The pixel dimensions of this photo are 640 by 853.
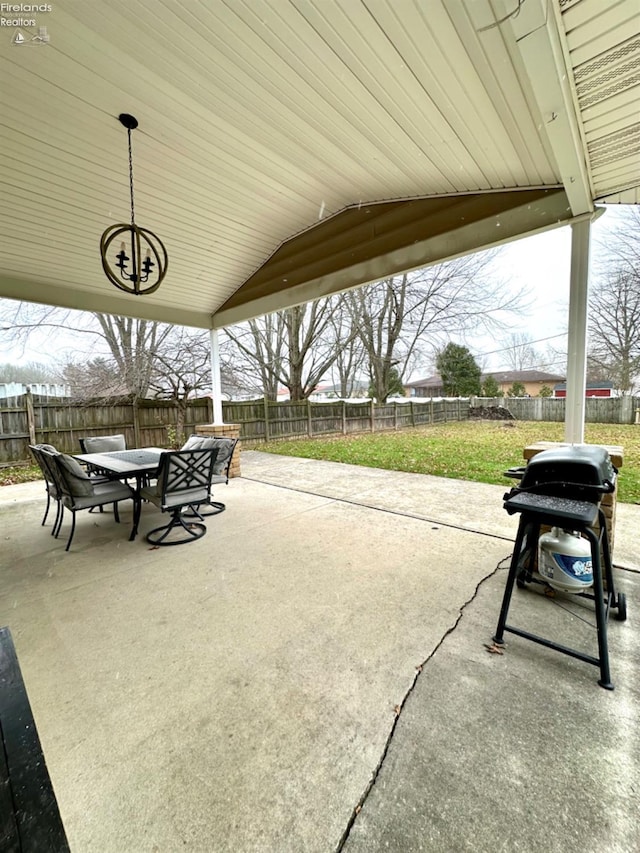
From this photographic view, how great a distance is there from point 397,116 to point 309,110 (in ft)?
2.07

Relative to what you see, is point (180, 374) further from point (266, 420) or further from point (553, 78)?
point (553, 78)

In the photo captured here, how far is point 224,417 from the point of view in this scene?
9344mm

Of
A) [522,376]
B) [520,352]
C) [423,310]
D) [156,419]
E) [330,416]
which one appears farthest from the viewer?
[423,310]

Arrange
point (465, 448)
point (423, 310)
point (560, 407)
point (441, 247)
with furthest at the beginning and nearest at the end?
point (423, 310) < point (560, 407) < point (465, 448) < point (441, 247)

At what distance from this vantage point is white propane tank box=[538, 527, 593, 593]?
1909mm

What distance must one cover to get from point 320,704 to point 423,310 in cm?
1294

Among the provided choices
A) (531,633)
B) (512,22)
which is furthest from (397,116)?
(531,633)

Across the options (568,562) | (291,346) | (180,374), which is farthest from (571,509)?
(291,346)

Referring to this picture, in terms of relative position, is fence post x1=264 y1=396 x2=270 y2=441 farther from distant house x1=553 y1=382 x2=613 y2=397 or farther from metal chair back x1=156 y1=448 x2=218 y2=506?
distant house x1=553 y1=382 x2=613 y2=397

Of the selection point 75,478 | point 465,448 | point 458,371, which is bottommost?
point 465,448

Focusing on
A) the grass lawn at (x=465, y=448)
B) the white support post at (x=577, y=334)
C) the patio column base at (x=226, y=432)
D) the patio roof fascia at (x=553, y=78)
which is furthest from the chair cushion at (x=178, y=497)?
the grass lawn at (x=465, y=448)

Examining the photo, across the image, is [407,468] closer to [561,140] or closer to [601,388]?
[601,388]

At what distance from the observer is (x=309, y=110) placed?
8.44 feet

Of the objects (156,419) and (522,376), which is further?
(522,376)
